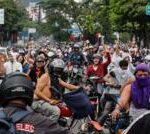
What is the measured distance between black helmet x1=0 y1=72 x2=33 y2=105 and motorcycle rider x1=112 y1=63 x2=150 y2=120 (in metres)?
4.03

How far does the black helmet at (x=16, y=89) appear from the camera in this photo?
4.32 meters

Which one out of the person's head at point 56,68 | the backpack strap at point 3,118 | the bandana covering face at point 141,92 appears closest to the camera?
the backpack strap at point 3,118

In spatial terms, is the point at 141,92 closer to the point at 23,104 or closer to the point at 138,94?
the point at 138,94

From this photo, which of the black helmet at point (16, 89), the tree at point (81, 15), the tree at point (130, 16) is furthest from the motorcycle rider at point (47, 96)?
the tree at point (81, 15)

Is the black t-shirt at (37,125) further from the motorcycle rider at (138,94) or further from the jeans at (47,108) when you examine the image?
the jeans at (47,108)

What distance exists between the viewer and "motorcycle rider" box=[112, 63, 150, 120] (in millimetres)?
8445

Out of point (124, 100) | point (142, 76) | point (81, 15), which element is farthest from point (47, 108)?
point (81, 15)

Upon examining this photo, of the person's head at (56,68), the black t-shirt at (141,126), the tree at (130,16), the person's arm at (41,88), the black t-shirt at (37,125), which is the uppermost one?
the black t-shirt at (141,126)

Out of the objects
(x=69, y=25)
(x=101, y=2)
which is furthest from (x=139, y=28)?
(x=69, y=25)

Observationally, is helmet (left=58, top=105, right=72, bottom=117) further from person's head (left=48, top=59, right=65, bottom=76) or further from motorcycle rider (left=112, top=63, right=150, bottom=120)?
motorcycle rider (left=112, top=63, right=150, bottom=120)

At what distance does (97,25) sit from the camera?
76.4 meters

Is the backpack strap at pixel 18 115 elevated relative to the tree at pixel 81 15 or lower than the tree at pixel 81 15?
elevated

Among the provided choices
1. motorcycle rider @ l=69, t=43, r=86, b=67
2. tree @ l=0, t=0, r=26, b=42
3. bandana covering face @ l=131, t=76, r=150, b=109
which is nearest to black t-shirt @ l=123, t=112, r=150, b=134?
bandana covering face @ l=131, t=76, r=150, b=109

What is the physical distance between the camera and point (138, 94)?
854cm
